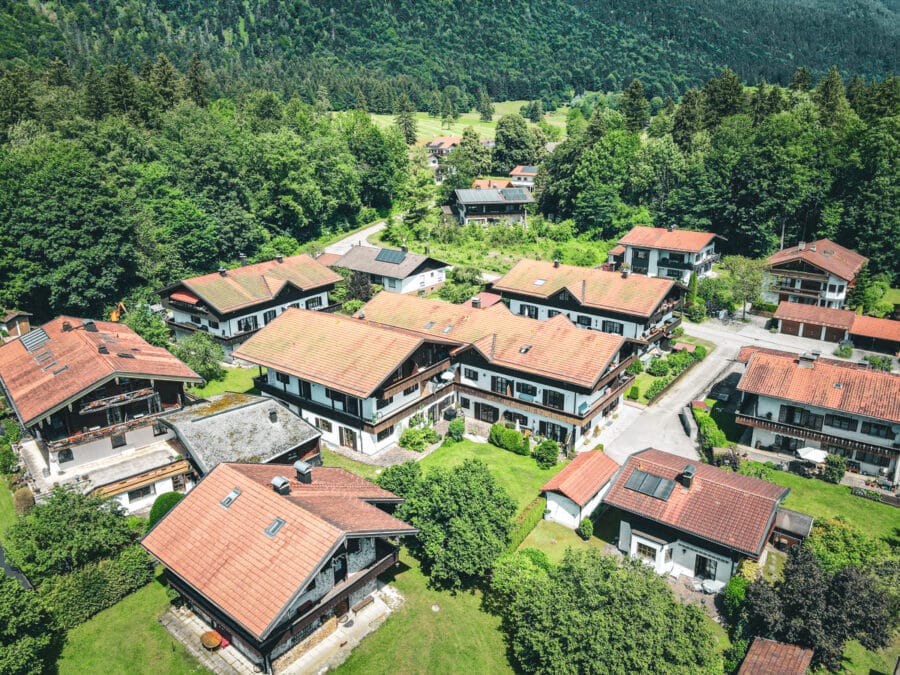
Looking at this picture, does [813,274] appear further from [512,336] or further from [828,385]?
[512,336]

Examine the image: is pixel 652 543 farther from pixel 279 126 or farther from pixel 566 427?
pixel 279 126

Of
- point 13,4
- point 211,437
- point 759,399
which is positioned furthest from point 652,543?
point 13,4

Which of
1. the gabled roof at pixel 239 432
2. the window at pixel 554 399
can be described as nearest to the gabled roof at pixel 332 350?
the gabled roof at pixel 239 432

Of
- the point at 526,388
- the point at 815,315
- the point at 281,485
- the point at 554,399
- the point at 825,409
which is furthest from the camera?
the point at 815,315

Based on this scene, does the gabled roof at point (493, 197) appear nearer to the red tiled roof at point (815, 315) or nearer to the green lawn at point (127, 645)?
the red tiled roof at point (815, 315)

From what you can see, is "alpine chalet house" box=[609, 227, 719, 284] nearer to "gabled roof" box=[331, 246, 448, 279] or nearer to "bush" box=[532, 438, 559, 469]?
"gabled roof" box=[331, 246, 448, 279]

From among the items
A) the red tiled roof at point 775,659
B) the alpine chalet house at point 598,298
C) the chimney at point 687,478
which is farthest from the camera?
the alpine chalet house at point 598,298

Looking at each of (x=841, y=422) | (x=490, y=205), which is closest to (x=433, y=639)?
(x=841, y=422)

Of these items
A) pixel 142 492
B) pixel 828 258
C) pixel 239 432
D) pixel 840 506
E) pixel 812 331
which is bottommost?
pixel 812 331
